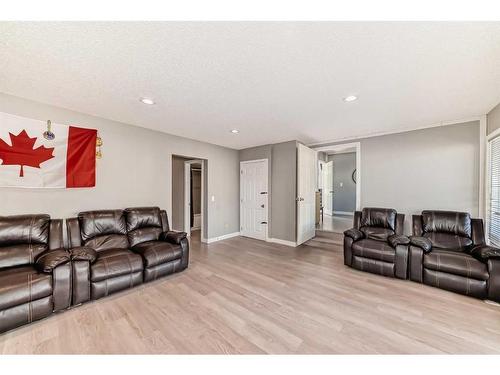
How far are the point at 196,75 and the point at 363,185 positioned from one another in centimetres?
393

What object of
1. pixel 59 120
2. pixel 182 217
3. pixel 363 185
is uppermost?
pixel 59 120

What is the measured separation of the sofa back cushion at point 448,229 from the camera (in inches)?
112

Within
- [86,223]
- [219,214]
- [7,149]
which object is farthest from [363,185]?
[7,149]

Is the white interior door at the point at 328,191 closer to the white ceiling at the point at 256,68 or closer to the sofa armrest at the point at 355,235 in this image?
the sofa armrest at the point at 355,235

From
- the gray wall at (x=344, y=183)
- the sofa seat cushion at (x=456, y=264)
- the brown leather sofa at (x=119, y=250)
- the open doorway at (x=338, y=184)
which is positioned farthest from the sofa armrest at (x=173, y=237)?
the gray wall at (x=344, y=183)

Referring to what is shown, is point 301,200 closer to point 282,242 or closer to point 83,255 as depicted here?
point 282,242

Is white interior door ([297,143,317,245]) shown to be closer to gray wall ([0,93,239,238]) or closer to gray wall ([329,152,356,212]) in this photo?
gray wall ([0,93,239,238])

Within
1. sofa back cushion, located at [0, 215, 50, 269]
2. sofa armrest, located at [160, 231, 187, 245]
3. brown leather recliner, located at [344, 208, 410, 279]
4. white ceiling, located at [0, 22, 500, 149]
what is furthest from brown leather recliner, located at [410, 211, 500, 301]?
sofa back cushion, located at [0, 215, 50, 269]

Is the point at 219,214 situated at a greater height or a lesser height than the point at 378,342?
greater

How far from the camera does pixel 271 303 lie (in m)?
2.19

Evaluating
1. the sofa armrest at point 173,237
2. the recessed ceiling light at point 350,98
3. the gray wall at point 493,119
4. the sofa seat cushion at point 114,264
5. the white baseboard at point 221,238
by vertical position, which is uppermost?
the recessed ceiling light at point 350,98

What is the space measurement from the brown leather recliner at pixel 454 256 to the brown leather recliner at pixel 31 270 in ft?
14.0

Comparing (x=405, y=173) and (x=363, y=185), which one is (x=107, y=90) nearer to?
(x=363, y=185)

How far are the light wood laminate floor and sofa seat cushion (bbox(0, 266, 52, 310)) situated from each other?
0.88 feet
